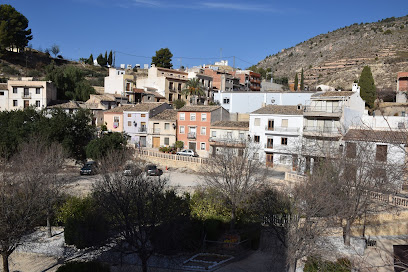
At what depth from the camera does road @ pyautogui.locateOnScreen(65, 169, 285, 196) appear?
3117cm

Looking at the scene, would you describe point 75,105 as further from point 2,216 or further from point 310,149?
point 2,216

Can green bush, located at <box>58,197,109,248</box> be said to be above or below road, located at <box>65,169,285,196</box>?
below

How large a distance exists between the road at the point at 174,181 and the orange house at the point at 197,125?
22.3 ft

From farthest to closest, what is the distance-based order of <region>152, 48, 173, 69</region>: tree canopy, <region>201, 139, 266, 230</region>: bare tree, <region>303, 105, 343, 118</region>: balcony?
<region>152, 48, 173, 69</region>: tree canopy < <region>303, 105, 343, 118</region>: balcony < <region>201, 139, 266, 230</region>: bare tree

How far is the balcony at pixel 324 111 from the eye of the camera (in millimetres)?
36719

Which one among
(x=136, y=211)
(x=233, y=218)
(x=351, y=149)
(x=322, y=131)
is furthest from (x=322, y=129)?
(x=136, y=211)

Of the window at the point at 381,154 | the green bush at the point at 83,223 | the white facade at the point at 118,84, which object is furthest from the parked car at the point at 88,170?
the white facade at the point at 118,84

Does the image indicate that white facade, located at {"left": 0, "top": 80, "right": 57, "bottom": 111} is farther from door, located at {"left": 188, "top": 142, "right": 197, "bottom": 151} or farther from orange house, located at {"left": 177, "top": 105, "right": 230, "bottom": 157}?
door, located at {"left": 188, "top": 142, "right": 197, "bottom": 151}

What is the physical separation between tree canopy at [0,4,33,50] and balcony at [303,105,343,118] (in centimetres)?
6253

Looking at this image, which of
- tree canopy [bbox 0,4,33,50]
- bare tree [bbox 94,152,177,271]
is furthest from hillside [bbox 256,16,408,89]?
tree canopy [bbox 0,4,33,50]

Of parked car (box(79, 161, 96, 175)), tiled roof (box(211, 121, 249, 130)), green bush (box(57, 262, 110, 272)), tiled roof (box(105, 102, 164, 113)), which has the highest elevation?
tiled roof (box(105, 102, 164, 113))

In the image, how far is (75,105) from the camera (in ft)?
177

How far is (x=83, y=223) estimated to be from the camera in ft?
71.3

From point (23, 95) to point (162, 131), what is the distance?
2310 centimetres
